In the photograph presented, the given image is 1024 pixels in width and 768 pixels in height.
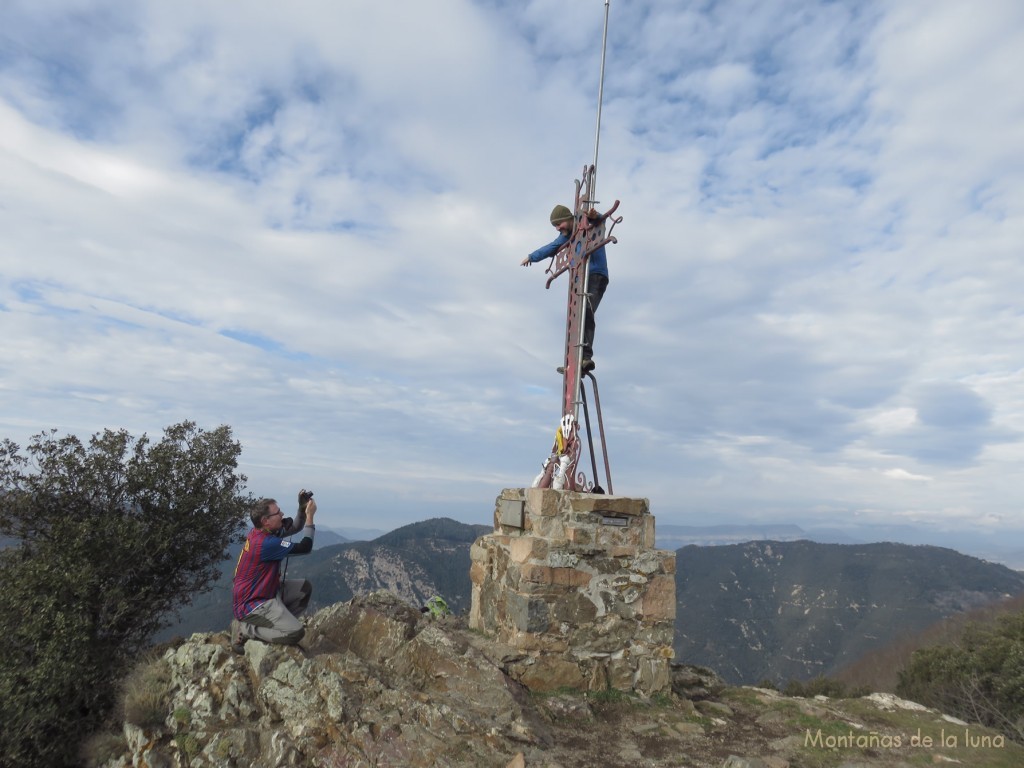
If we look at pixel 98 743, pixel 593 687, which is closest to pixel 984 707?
pixel 593 687

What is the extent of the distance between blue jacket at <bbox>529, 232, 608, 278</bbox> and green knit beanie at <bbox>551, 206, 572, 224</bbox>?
9.2 inches

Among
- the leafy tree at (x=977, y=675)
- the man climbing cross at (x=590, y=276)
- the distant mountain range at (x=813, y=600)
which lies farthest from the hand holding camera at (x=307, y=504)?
the distant mountain range at (x=813, y=600)

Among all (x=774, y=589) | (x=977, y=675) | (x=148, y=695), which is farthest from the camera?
(x=774, y=589)

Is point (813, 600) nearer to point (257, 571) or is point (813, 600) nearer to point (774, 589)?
point (774, 589)

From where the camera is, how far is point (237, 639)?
6469 millimetres

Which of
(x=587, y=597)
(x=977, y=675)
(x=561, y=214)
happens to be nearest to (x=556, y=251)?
(x=561, y=214)

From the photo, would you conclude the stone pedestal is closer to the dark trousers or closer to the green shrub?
the dark trousers

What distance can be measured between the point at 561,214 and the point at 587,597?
5.52 metres

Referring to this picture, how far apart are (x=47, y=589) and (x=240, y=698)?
3.35m

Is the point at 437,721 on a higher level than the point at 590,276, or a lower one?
lower

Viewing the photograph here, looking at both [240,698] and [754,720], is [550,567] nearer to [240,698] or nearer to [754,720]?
[754,720]

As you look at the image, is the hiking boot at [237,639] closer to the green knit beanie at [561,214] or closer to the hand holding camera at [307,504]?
the hand holding camera at [307,504]

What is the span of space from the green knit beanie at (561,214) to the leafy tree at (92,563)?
632 cm

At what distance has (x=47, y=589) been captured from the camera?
23.5 feet
